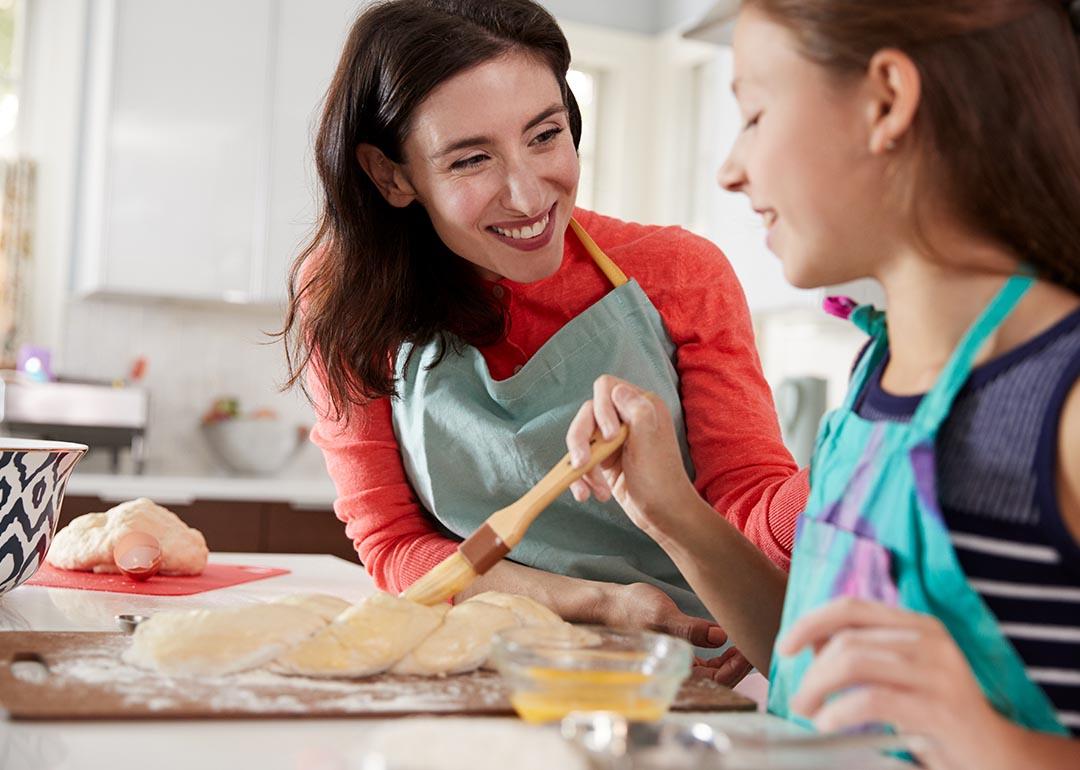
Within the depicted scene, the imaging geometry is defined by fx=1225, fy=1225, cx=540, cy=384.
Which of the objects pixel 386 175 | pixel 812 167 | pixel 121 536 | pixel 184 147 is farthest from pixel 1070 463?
pixel 184 147

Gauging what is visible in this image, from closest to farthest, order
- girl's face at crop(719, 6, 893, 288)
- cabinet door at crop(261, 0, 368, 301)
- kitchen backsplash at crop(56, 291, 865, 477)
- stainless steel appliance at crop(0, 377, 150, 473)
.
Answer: girl's face at crop(719, 6, 893, 288) → stainless steel appliance at crop(0, 377, 150, 473) → cabinet door at crop(261, 0, 368, 301) → kitchen backsplash at crop(56, 291, 865, 477)

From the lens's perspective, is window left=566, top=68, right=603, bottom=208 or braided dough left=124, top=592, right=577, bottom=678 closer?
braided dough left=124, top=592, right=577, bottom=678

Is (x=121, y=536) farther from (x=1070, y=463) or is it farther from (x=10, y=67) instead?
(x=10, y=67)

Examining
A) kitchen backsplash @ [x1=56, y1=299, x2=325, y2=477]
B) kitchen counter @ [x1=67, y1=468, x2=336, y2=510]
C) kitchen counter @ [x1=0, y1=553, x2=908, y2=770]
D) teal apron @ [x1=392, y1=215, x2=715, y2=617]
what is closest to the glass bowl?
kitchen counter @ [x1=0, y1=553, x2=908, y2=770]

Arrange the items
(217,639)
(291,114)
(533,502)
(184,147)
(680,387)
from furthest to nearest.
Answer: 1. (291,114)
2. (184,147)
3. (680,387)
4. (533,502)
5. (217,639)

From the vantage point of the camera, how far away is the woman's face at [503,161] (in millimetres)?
1374

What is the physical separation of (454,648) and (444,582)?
10cm

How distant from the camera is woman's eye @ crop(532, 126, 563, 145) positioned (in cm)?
141

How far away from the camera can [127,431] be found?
3.35 m

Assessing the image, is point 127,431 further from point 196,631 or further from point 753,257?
point 196,631

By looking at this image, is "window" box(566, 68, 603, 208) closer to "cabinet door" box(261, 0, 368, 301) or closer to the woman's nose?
"cabinet door" box(261, 0, 368, 301)

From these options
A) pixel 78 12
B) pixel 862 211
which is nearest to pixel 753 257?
pixel 78 12

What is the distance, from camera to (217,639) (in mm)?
871

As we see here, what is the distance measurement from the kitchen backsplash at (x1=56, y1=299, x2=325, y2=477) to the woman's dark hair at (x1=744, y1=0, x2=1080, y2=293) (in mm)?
3137
